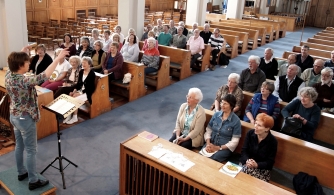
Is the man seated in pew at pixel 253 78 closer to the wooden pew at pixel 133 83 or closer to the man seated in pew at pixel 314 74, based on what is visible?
the man seated in pew at pixel 314 74

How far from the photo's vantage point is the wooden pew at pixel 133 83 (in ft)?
18.8

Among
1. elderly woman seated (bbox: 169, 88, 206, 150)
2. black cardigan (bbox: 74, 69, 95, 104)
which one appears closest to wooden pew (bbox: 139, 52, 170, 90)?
black cardigan (bbox: 74, 69, 95, 104)

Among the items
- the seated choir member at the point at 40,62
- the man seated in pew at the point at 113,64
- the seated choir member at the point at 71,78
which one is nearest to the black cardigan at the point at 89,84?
the seated choir member at the point at 71,78

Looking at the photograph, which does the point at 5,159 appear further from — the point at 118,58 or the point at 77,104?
the point at 118,58

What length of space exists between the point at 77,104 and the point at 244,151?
174cm

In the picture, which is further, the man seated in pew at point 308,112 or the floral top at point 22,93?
the man seated in pew at point 308,112

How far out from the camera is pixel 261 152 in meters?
2.98

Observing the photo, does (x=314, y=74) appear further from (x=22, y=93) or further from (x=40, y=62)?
(x=40, y=62)

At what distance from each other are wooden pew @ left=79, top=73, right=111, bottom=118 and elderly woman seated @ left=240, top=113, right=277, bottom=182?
2823 mm

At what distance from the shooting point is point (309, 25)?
61.9 feet

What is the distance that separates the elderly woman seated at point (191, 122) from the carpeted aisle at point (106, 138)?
89 centimetres


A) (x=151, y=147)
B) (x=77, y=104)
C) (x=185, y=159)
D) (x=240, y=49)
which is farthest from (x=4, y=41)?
(x=240, y=49)

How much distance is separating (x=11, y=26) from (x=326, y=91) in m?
5.15

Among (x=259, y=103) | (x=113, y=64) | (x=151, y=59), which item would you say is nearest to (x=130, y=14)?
(x=151, y=59)
